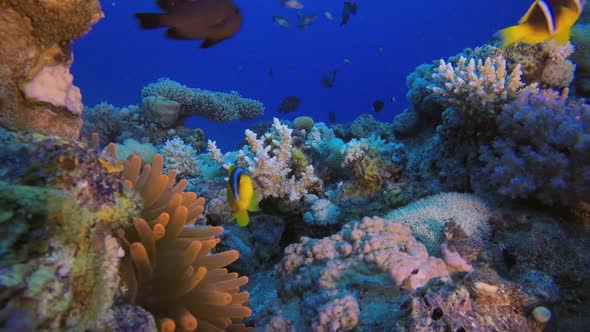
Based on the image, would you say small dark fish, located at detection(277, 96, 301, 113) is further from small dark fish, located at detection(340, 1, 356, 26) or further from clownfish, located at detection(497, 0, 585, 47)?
clownfish, located at detection(497, 0, 585, 47)

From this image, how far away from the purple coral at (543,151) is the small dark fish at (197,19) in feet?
8.39

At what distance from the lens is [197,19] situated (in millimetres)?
2719

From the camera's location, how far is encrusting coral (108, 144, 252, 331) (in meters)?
1.77

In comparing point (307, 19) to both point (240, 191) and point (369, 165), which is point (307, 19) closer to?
point (369, 165)

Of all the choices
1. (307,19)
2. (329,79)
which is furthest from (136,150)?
(307,19)

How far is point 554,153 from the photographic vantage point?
114 inches

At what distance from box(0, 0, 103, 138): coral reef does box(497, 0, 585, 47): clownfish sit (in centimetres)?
321

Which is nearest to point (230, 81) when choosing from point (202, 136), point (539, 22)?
point (202, 136)

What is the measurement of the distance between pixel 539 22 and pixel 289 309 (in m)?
2.96

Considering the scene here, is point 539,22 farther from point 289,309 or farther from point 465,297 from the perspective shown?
point 289,309

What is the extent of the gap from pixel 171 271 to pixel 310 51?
10421 cm

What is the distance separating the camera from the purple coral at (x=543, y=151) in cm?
278

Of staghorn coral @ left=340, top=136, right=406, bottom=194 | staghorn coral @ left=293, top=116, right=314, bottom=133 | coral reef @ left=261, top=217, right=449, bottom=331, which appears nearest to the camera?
coral reef @ left=261, top=217, right=449, bottom=331

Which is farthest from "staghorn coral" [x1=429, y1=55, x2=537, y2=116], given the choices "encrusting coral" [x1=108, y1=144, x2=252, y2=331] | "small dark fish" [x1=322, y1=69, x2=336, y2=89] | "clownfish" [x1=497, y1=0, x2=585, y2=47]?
"small dark fish" [x1=322, y1=69, x2=336, y2=89]
